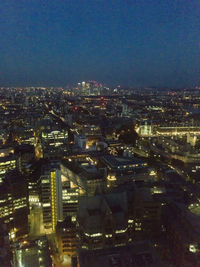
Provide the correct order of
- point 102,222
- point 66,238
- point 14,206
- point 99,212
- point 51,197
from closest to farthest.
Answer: point 102,222 < point 99,212 < point 66,238 < point 14,206 < point 51,197

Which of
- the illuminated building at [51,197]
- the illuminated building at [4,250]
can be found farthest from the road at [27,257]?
the illuminated building at [51,197]

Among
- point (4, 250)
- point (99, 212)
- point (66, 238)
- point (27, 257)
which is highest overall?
point (99, 212)

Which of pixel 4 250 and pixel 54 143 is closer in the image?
pixel 4 250

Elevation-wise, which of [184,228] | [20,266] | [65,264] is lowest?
[65,264]

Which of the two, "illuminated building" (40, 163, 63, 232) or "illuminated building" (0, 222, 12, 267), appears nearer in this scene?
"illuminated building" (0, 222, 12, 267)

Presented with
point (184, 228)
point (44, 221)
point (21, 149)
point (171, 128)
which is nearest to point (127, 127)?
point (171, 128)

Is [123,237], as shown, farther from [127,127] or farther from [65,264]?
[127,127]

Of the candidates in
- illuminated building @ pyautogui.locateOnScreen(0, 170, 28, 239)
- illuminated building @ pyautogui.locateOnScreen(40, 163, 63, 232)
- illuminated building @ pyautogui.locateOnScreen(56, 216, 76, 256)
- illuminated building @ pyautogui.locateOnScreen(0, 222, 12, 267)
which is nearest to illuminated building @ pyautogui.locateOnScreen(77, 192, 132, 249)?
illuminated building @ pyautogui.locateOnScreen(56, 216, 76, 256)

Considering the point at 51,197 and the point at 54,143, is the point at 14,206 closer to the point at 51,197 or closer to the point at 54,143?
the point at 51,197

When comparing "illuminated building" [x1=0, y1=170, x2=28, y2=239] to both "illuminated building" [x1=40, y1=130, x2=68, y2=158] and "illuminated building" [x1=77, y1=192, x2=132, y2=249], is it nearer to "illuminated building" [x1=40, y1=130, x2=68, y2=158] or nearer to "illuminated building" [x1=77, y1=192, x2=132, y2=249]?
"illuminated building" [x1=77, y1=192, x2=132, y2=249]

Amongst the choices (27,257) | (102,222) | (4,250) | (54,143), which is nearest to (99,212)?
(102,222)

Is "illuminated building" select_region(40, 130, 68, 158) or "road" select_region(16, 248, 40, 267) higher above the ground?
"illuminated building" select_region(40, 130, 68, 158)
